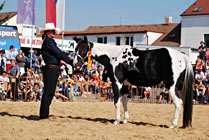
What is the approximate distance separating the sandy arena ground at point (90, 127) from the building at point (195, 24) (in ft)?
117

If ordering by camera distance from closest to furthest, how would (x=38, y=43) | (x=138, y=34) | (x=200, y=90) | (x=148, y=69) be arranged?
1. (x=148, y=69)
2. (x=200, y=90)
3. (x=38, y=43)
4. (x=138, y=34)

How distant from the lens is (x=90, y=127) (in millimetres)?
8391

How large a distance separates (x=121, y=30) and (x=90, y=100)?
37196 mm

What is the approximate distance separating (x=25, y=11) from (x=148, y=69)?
12.2 m

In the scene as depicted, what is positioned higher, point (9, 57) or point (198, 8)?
point (198, 8)

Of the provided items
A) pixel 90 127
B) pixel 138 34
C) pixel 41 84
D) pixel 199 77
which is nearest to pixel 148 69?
pixel 90 127

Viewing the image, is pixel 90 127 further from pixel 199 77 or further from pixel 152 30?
pixel 152 30

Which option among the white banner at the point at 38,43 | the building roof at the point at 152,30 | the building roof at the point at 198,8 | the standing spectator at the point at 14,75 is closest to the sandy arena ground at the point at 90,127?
the standing spectator at the point at 14,75

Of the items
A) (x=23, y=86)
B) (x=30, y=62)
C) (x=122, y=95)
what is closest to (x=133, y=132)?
(x=122, y=95)

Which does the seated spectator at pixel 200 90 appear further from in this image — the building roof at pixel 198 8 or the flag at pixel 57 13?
the building roof at pixel 198 8

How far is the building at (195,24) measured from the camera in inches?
1783

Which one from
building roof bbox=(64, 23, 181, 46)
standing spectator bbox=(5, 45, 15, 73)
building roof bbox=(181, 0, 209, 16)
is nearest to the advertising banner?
standing spectator bbox=(5, 45, 15, 73)

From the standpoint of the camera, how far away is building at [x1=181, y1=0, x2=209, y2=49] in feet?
149

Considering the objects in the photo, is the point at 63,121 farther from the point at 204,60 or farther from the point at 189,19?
the point at 189,19
